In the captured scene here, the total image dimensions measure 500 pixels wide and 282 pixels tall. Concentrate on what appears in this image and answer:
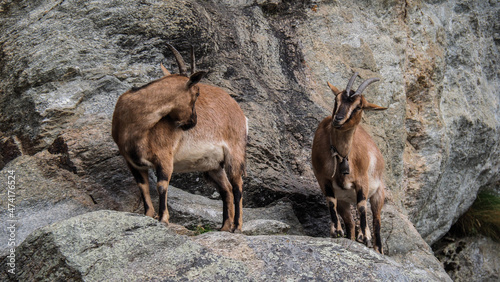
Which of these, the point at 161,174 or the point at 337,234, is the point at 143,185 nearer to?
the point at 161,174

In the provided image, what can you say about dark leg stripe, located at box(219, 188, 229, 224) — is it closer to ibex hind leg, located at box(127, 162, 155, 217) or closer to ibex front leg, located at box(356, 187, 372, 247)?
ibex hind leg, located at box(127, 162, 155, 217)

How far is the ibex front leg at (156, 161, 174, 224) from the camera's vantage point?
5.69 m

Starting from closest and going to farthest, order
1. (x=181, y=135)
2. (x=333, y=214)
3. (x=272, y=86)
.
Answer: (x=181, y=135), (x=333, y=214), (x=272, y=86)

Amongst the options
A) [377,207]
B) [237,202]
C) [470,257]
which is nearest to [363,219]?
[377,207]

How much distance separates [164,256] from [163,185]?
116 centimetres

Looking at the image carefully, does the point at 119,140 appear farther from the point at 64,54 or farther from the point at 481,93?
the point at 481,93

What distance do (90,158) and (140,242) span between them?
2289mm

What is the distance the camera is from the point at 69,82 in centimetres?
739

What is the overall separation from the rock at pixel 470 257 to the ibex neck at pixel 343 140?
4729mm

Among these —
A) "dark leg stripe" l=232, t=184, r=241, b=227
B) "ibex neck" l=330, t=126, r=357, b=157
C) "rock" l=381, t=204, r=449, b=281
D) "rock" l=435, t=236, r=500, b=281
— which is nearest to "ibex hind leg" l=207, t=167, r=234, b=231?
"dark leg stripe" l=232, t=184, r=241, b=227

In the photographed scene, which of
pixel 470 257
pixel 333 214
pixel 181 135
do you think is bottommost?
pixel 470 257

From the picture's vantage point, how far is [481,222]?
10875mm

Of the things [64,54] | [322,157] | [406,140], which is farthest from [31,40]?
[406,140]

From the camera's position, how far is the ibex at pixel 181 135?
→ 5.84m
